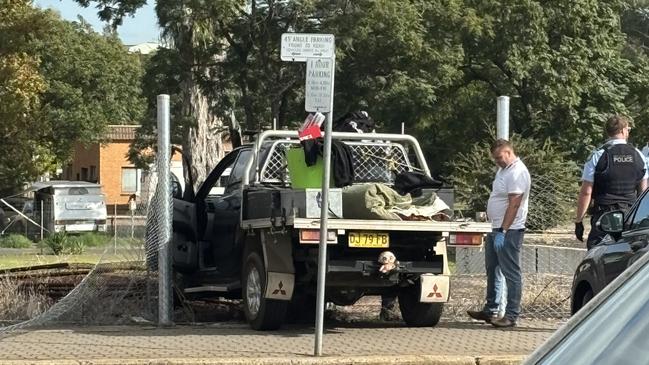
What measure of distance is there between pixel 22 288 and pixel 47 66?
1582 inches

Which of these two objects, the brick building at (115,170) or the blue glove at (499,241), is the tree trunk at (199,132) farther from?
the brick building at (115,170)

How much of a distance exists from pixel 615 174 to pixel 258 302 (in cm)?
349

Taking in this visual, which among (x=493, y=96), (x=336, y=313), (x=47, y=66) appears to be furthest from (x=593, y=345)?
(x=47, y=66)

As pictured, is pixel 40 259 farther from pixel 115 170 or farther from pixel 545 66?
pixel 115 170

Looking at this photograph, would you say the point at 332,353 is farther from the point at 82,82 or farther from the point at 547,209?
the point at 82,82

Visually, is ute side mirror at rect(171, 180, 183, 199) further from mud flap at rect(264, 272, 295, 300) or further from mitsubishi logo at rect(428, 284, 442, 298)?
mitsubishi logo at rect(428, 284, 442, 298)

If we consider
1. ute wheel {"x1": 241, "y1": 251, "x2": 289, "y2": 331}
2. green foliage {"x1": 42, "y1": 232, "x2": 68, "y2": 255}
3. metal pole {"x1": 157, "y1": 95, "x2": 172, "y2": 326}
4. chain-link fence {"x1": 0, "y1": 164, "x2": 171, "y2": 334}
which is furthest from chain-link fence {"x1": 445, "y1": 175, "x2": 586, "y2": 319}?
green foliage {"x1": 42, "y1": 232, "x2": 68, "y2": 255}

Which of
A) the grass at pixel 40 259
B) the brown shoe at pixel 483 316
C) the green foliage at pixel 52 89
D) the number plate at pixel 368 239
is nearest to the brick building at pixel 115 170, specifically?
the green foliage at pixel 52 89

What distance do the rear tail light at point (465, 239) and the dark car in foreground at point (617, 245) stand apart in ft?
5.31

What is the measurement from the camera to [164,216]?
423 inches

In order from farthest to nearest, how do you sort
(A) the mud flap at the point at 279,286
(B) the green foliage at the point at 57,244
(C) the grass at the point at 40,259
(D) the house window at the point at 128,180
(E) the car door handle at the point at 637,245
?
1. (D) the house window at the point at 128,180
2. (B) the green foliage at the point at 57,244
3. (C) the grass at the point at 40,259
4. (A) the mud flap at the point at 279,286
5. (E) the car door handle at the point at 637,245

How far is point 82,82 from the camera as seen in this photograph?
53.9m

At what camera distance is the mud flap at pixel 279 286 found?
9.72 meters

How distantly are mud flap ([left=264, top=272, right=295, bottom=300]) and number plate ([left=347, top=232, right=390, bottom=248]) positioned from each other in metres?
0.67
